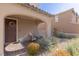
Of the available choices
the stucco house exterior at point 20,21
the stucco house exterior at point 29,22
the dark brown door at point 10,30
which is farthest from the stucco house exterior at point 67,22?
the dark brown door at point 10,30

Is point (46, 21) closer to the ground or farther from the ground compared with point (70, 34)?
farther from the ground

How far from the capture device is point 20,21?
2.91 meters

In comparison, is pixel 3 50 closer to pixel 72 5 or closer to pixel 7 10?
pixel 7 10

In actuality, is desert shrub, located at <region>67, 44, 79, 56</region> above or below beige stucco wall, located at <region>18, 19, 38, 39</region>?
below

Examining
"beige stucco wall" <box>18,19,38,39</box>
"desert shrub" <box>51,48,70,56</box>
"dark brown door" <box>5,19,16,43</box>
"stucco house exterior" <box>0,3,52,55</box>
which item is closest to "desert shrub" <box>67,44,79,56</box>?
"desert shrub" <box>51,48,70,56</box>

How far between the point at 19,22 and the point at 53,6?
0.55 meters

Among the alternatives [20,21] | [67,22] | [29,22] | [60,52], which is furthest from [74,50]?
[20,21]

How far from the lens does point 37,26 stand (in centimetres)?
292

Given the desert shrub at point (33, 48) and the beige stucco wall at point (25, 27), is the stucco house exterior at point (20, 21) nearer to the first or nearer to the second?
the beige stucco wall at point (25, 27)

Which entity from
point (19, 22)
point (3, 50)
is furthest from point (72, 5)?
point (3, 50)

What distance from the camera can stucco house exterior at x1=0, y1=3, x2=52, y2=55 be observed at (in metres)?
2.88

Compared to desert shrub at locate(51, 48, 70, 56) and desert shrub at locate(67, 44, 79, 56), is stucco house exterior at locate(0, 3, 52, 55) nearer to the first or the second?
desert shrub at locate(51, 48, 70, 56)

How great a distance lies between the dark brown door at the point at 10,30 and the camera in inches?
113

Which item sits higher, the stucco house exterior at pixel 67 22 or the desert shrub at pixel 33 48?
the stucco house exterior at pixel 67 22
